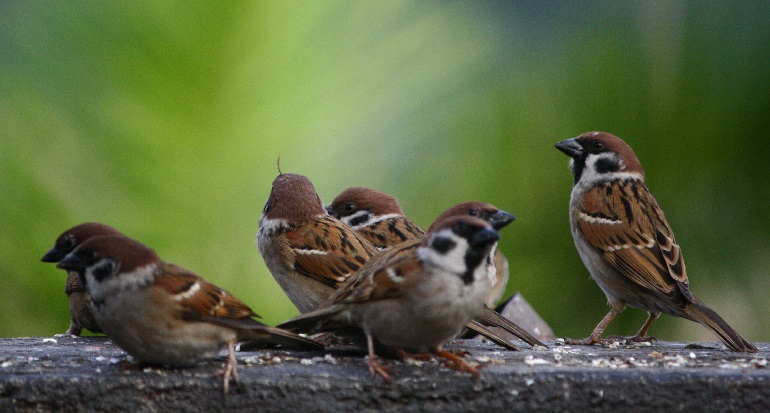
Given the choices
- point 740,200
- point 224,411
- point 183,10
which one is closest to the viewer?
point 224,411

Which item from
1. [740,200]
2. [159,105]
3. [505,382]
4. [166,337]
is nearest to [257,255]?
[159,105]

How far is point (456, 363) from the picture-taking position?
3.04 metres

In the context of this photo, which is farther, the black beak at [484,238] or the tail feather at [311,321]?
the tail feather at [311,321]

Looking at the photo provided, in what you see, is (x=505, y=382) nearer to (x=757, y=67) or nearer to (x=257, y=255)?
(x=257, y=255)

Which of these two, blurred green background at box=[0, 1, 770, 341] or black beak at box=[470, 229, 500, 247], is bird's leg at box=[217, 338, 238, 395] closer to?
black beak at box=[470, 229, 500, 247]

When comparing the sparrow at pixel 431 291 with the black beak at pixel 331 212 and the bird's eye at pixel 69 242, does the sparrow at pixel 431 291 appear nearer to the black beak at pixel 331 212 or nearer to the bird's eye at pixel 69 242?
the bird's eye at pixel 69 242

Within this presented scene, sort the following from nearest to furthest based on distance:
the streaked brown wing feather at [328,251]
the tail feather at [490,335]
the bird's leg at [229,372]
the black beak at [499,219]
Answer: the bird's leg at [229,372] < the black beak at [499,219] < the tail feather at [490,335] < the streaked brown wing feather at [328,251]

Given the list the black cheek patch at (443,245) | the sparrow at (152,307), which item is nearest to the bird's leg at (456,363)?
the black cheek patch at (443,245)

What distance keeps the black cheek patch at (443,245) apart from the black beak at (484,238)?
0.23 feet

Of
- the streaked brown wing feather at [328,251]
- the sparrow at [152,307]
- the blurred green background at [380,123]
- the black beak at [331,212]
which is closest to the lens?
the sparrow at [152,307]

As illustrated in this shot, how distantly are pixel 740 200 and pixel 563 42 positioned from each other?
1154mm

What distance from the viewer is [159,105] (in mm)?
4469

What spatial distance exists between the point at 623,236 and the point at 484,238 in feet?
5.08

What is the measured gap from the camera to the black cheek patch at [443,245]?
10.0 ft
